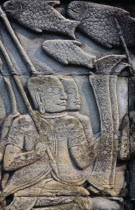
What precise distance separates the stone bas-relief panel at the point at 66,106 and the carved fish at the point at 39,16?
0.01m

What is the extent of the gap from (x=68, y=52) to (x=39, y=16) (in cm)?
54

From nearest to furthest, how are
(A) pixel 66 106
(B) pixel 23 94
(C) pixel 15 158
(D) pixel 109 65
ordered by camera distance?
(C) pixel 15 158 < (B) pixel 23 94 < (A) pixel 66 106 < (D) pixel 109 65

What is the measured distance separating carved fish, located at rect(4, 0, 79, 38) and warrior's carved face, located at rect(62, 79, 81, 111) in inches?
22.3

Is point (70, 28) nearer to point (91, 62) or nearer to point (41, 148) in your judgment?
point (91, 62)

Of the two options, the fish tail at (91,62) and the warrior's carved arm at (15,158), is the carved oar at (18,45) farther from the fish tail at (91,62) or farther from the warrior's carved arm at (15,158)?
the warrior's carved arm at (15,158)

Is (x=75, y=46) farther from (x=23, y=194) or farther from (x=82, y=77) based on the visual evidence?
(x=23, y=194)

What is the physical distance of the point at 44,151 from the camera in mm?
6449

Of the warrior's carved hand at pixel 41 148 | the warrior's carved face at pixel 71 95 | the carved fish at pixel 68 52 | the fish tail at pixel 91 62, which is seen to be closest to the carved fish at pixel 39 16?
the carved fish at pixel 68 52

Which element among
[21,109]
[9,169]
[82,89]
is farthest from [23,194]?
[82,89]

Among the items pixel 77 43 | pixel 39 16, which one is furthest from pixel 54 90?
pixel 39 16

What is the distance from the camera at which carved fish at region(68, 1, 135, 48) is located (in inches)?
264

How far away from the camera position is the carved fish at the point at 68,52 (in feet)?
21.7

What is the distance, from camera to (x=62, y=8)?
6.73m

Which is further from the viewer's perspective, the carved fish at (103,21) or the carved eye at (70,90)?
the carved fish at (103,21)
